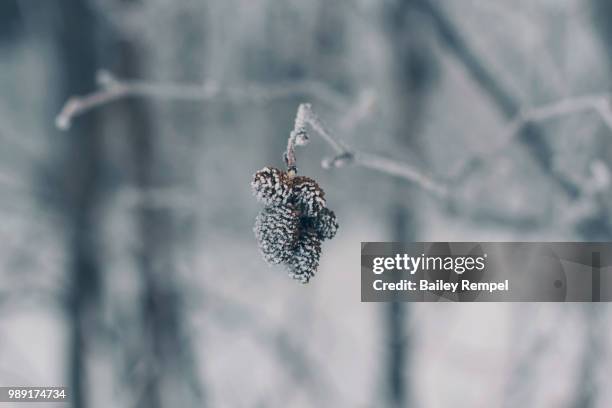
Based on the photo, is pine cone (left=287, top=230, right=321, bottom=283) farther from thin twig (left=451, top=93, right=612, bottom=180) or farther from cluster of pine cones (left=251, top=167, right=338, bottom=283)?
thin twig (left=451, top=93, right=612, bottom=180)

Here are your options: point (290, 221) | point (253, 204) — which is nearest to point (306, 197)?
point (290, 221)

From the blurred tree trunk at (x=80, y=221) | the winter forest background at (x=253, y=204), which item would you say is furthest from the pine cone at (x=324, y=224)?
the blurred tree trunk at (x=80, y=221)

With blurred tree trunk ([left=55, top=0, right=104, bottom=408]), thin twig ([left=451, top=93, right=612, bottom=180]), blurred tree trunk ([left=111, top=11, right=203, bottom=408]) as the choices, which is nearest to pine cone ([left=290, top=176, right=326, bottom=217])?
thin twig ([left=451, top=93, right=612, bottom=180])

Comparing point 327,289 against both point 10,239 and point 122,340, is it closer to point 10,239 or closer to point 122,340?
point 122,340

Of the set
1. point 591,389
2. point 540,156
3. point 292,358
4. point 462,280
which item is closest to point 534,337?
point 591,389
